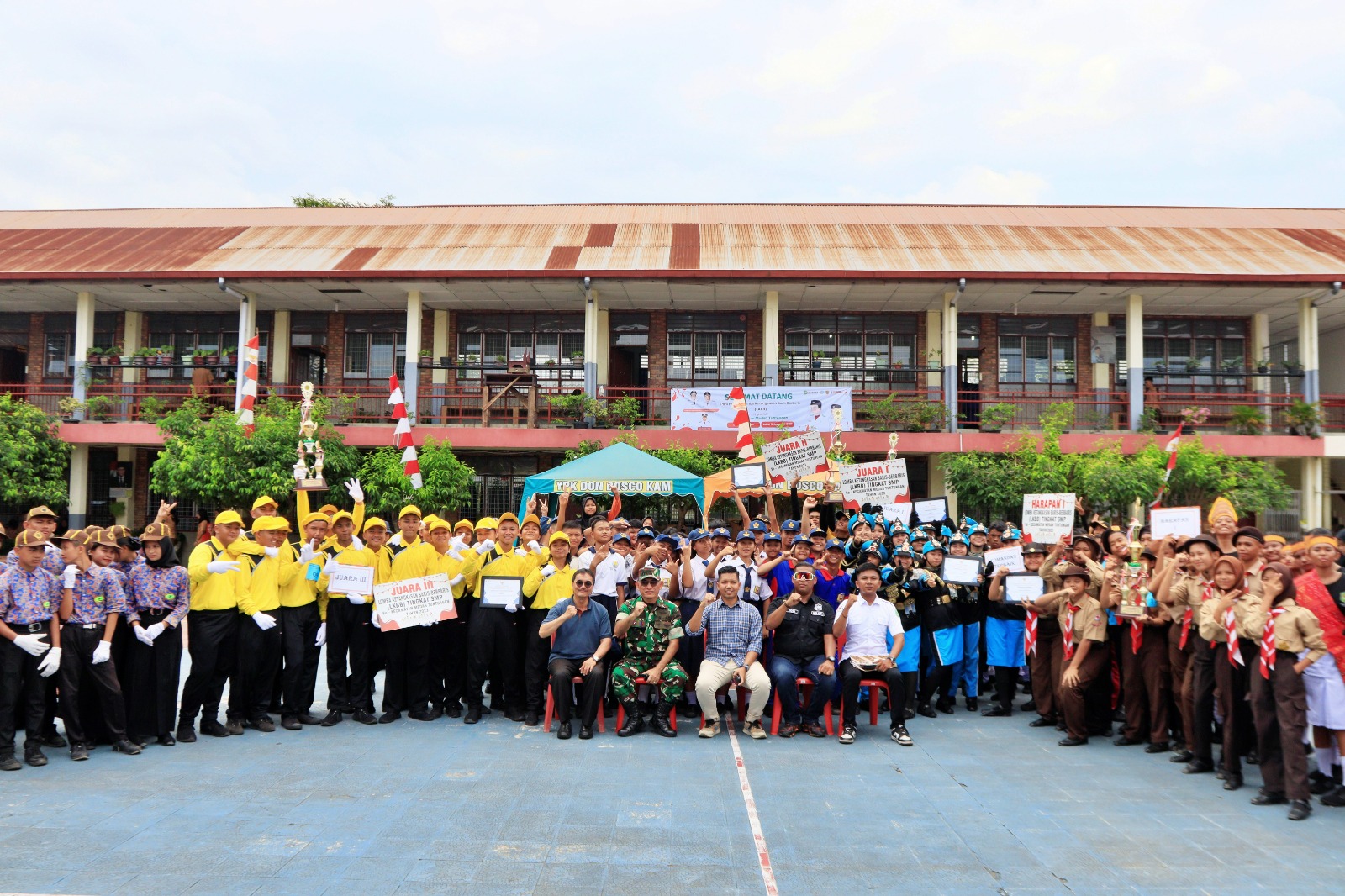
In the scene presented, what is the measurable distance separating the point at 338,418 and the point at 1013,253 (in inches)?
608

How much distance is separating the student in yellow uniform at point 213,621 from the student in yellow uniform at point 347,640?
79 cm

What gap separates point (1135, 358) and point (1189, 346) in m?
3.74

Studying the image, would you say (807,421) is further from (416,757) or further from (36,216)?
(36,216)

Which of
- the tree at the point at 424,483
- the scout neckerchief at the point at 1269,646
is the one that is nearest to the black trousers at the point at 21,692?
the scout neckerchief at the point at 1269,646

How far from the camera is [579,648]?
805cm

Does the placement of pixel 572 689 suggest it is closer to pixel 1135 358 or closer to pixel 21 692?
pixel 21 692

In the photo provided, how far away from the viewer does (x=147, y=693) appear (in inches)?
287

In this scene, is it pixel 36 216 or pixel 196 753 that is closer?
pixel 196 753

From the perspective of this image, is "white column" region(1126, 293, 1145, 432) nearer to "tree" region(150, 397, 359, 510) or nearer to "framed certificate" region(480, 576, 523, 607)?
"framed certificate" region(480, 576, 523, 607)

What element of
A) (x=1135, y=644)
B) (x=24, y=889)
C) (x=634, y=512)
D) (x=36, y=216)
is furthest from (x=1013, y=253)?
(x=36, y=216)

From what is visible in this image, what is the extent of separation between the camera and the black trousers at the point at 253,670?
25.2 feet

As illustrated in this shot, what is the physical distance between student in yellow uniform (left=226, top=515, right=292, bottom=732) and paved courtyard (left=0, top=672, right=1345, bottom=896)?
439mm

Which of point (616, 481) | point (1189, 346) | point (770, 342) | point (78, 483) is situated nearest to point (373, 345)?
point (78, 483)

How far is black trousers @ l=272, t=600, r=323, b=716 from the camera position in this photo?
26.0 ft
